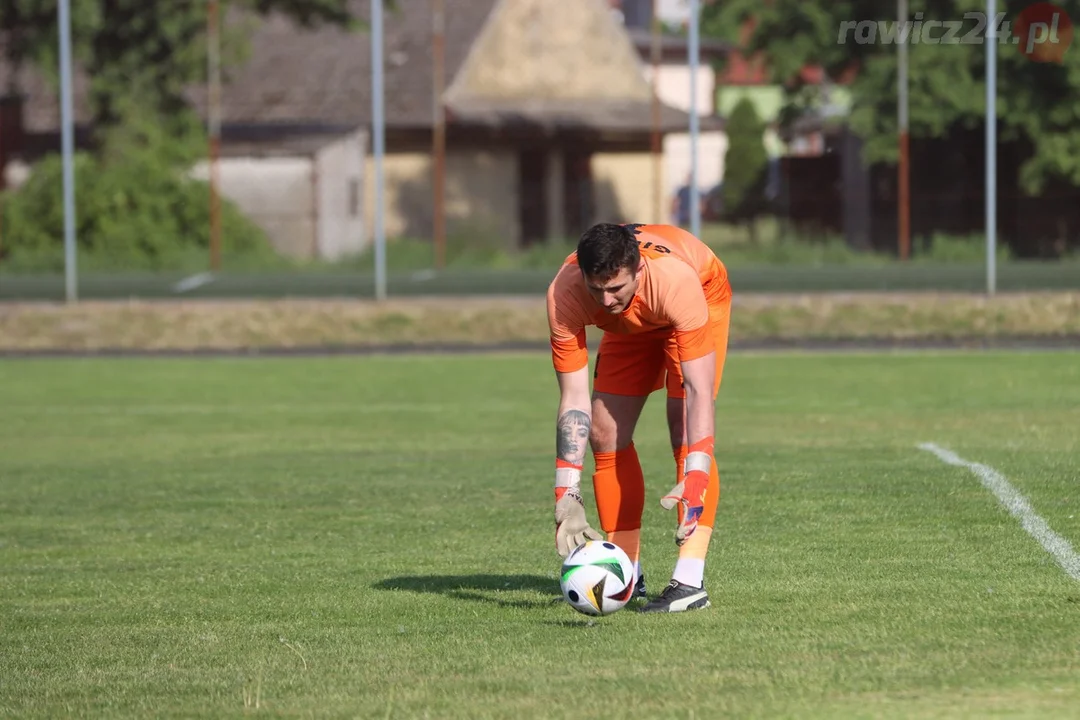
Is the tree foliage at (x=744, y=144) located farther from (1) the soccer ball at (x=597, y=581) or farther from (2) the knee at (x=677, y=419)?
(1) the soccer ball at (x=597, y=581)

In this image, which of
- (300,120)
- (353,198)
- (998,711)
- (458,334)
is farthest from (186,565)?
(300,120)

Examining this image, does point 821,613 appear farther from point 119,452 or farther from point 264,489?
point 119,452

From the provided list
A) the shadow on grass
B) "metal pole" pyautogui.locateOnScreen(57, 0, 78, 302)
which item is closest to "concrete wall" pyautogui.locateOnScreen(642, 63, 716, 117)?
"metal pole" pyautogui.locateOnScreen(57, 0, 78, 302)

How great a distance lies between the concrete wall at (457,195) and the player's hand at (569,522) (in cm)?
2445

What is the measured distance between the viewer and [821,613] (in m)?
7.22

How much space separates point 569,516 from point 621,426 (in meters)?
0.66

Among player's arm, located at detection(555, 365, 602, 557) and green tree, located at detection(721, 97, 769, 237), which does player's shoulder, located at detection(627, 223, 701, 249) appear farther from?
green tree, located at detection(721, 97, 769, 237)

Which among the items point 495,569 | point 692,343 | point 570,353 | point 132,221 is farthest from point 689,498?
point 132,221

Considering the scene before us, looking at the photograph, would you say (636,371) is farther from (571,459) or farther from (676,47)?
(676,47)

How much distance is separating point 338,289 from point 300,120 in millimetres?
16375

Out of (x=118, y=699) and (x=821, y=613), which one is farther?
(x=821, y=613)

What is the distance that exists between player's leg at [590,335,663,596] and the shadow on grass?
42cm

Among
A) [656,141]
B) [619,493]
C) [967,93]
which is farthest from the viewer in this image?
[656,141]

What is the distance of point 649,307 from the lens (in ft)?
23.5
